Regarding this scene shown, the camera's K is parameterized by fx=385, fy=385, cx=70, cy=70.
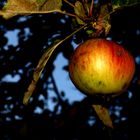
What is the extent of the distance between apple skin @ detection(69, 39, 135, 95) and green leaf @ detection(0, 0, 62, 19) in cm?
21

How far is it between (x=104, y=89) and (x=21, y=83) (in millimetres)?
1729

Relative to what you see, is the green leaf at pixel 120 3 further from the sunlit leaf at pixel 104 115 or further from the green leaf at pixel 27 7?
the sunlit leaf at pixel 104 115

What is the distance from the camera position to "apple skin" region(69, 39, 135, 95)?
1.50 metres

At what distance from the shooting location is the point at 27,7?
1533mm

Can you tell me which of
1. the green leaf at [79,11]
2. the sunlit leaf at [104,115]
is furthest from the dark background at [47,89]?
the green leaf at [79,11]

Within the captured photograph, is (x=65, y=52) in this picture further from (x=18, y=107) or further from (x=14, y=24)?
(x=18, y=107)

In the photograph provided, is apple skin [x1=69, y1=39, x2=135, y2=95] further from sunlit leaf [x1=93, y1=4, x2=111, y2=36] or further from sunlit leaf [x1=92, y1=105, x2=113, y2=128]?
sunlit leaf [x1=92, y1=105, x2=113, y2=128]

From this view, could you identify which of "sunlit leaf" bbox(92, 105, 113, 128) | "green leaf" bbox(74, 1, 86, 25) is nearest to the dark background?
"sunlit leaf" bbox(92, 105, 113, 128)

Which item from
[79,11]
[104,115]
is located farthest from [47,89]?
[79,11]

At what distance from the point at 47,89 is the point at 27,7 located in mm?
2379

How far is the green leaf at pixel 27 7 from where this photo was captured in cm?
150

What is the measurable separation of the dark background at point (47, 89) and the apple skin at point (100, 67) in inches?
43.8

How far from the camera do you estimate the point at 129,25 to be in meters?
2.93

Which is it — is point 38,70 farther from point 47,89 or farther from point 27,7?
point 47,89
